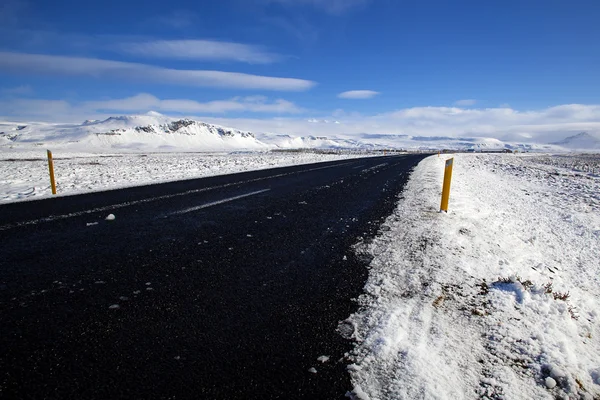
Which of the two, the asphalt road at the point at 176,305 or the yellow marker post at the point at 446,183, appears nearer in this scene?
the asphalt road at the point at 176,305

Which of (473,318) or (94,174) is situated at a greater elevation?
(473,318)

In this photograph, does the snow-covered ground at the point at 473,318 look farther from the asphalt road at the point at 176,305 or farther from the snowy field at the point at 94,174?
the snowy field at the point at 94,174

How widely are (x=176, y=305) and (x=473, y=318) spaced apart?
2.46m

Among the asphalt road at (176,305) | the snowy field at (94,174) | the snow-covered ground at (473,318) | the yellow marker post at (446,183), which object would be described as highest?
the yellow marker post at (446,183)

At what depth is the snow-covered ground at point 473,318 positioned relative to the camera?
6.40 feet

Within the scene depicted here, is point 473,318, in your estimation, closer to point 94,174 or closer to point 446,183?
point 446,183

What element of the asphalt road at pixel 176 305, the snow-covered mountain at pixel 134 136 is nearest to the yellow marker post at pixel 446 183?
the asphalt road at pixel 176 305

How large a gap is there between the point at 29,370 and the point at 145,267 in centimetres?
162

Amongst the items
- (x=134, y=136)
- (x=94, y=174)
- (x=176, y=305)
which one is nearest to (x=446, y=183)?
(x=176, y=305)

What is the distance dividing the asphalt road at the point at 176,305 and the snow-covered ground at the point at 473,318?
265 millimetres

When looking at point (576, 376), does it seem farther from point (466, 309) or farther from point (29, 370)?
point (29, 370)

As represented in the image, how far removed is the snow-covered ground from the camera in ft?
6.40

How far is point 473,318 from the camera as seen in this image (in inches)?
104

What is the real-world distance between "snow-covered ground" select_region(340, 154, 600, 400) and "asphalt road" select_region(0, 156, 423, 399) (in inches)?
10.4
